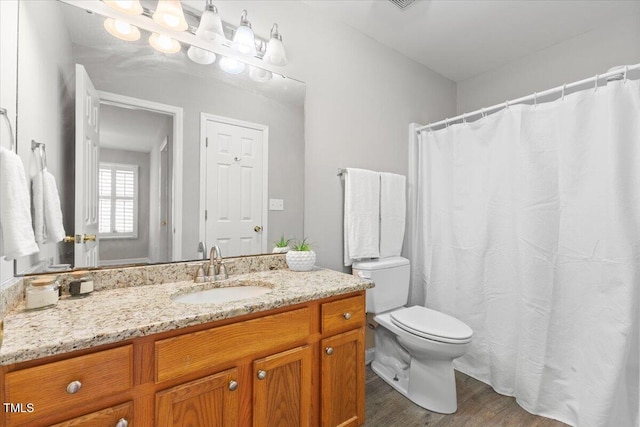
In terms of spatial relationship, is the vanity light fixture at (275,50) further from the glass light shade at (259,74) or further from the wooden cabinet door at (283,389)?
the wooden cabinet door at (283,389)

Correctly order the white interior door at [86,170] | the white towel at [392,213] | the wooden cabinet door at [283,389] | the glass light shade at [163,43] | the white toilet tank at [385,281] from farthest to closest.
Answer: the white towel at [392,213] → the white toilet tank at [385,281] → the glass light shade at [163,43] → the white interior door at [86,170] → the wooden cabinet door at [283,389]

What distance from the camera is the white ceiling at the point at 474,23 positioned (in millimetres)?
1792

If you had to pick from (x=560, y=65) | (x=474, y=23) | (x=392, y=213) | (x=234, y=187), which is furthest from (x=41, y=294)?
(x=560, y=65)

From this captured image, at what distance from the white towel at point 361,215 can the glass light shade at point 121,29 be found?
4.31 ft

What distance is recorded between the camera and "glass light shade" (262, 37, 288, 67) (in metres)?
1.58

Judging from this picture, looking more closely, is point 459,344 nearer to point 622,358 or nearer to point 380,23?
point 622,358

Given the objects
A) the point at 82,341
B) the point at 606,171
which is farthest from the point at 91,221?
the point at 606,171

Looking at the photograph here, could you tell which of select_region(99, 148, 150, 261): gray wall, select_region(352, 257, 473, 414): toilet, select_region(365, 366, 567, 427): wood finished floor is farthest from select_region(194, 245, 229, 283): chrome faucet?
select_region(365, 366, 567, 427): wood finished floor

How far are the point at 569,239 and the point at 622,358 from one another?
0.60 m

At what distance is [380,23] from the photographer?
1.98 meters

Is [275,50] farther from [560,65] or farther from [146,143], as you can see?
[560,65]

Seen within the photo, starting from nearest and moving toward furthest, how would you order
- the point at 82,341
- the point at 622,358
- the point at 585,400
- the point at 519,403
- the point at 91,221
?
the point at 82,341 → the point at 91,221 → the point at 622,358 → the point at 585,400 → the point at 519,403

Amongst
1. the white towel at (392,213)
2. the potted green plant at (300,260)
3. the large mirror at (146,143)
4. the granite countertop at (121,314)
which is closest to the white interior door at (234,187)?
the large mirror at (146,143)

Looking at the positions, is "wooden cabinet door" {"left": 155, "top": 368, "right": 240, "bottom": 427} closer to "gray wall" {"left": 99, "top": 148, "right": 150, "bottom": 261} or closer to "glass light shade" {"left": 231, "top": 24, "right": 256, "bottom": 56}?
"gray wall" {"left": 99, "top": 148, "right": 150, "bottom": 261}
